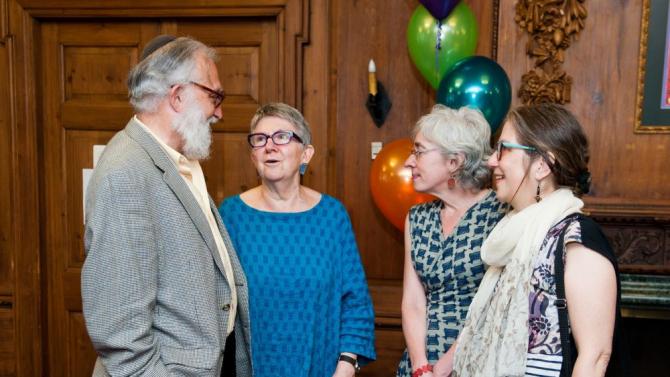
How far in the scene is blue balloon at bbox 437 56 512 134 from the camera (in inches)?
99.0

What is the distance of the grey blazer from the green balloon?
5.19 feet

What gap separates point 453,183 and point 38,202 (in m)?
2.62

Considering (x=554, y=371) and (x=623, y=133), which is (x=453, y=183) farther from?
(x=623, y=133)

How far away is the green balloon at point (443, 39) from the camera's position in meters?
2.77

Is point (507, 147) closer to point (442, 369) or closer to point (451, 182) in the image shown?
point (451, 182)

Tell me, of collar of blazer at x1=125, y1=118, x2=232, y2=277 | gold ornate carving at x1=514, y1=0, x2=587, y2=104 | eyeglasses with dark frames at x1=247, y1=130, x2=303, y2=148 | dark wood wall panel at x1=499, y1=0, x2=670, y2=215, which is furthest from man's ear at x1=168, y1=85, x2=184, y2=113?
dark wood wall panel at x1=499, y1=0, x2=670, y2=215

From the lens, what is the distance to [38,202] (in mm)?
3559

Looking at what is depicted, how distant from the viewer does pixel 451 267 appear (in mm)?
1958

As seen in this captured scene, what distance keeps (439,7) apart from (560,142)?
1.34 m

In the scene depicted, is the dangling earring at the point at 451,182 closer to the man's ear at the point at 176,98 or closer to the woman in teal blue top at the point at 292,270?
the woman in teal blue top at the point at 292,270

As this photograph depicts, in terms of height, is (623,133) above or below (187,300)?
above

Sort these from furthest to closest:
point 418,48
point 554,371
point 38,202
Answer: point 38,202, point 418,48, point 554,371

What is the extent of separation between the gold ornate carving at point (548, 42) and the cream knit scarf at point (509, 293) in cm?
146

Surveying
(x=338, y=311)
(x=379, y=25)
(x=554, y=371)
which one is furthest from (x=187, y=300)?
→ (x=379, y=25)
